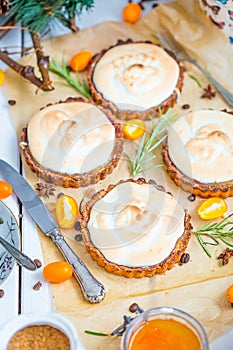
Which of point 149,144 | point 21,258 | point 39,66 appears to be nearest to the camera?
point 21,258

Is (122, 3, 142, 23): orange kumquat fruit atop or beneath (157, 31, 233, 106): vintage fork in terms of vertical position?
atop

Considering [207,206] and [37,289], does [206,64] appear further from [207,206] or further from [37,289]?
[37,289]

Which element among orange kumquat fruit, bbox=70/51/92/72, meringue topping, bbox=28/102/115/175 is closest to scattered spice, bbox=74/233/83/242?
meringue topping, bbox=28/102/115/175

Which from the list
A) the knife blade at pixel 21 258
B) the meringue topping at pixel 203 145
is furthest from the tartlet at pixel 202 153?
the knife blade at pixel 21 258

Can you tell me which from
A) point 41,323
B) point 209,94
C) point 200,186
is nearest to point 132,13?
point 209,94

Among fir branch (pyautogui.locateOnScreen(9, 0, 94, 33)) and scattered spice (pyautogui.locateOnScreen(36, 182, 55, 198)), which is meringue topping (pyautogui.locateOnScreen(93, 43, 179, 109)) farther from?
scattered spice (pyautogui.locateOnScreen(36, 182, 55, 198))

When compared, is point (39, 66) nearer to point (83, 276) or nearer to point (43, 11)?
point (43, 11)

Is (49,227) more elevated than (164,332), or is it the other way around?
(49,227)

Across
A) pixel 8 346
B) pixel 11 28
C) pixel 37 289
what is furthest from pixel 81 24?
pixel 8 346

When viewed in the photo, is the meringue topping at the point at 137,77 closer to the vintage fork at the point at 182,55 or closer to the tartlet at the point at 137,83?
the tartlet at the point at 137,83
